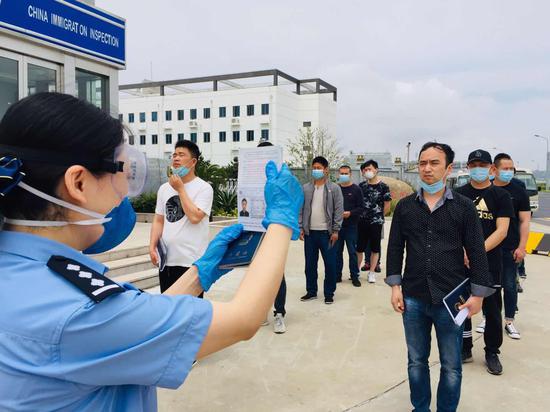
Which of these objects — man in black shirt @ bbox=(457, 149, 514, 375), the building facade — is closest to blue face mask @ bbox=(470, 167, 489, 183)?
man in black shirt @ bbox=(457, 149, 514, 375)

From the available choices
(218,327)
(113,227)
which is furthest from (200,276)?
(218,327)

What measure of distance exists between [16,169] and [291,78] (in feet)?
179

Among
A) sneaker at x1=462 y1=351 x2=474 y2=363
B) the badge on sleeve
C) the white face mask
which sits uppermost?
the white face mask

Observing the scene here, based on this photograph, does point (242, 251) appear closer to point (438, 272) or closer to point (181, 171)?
point (438, 272)

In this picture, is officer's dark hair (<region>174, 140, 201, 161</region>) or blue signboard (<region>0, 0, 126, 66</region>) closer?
officer's dark hair (<region>174, 140, 201, 161</region>)

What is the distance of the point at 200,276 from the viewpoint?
1531 millimetres

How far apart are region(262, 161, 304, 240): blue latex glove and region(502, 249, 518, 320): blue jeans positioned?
139 inches

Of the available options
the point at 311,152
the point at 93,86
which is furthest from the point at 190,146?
the point at 311,152

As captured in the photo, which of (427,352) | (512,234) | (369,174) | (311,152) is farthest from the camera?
(311,152)

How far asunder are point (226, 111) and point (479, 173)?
5341 centimetres

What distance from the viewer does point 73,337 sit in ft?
2.66

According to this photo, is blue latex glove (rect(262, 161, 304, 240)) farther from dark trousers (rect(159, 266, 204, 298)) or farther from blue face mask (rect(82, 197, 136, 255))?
dark trousers (rect(159, 266, 204, 298))

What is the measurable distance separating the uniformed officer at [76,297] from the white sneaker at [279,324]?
3.63 meters

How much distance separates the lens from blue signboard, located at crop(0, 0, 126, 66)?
20.7 ft
